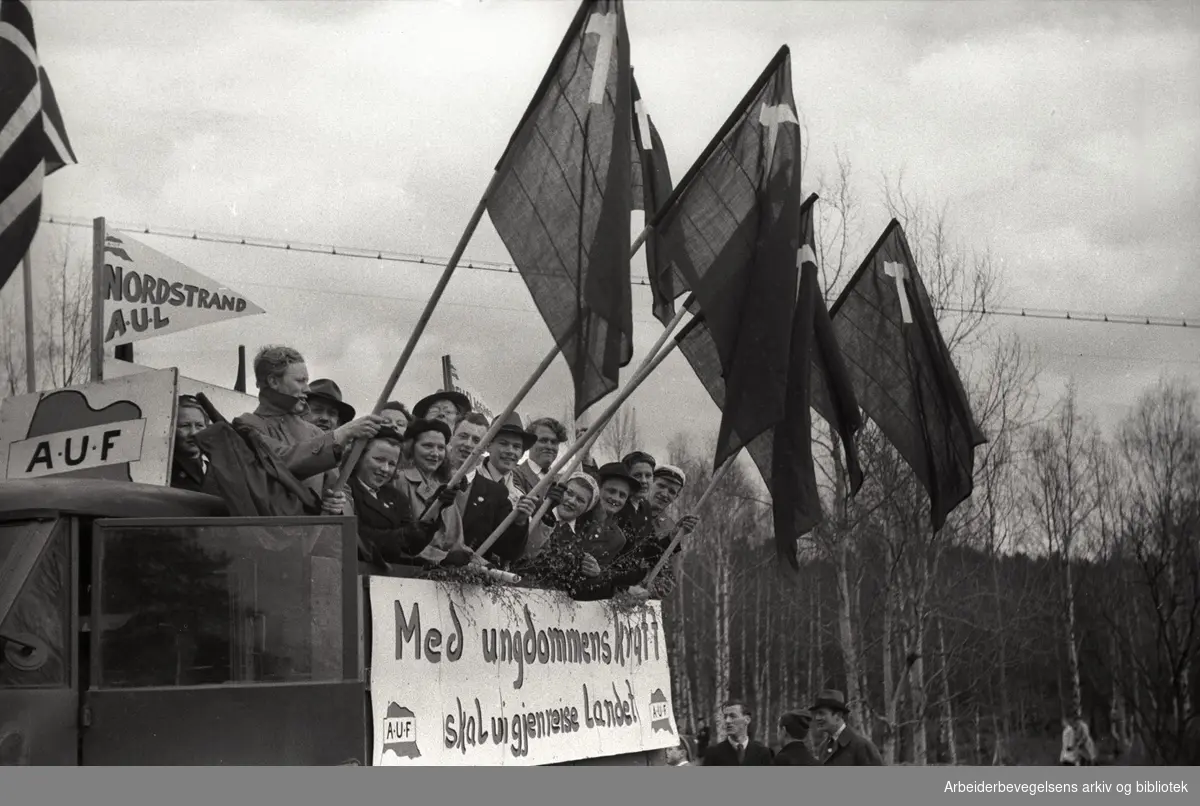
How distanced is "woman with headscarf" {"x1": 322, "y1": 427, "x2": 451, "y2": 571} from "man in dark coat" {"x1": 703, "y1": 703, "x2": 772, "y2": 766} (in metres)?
3.84

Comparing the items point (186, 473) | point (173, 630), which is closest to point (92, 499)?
point (173, 630)

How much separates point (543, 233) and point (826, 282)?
13.6 metres

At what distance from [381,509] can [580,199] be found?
2.23 metres

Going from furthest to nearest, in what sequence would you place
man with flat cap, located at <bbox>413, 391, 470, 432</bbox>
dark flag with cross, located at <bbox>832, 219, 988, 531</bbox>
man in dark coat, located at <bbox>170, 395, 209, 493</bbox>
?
dark flag with cross, located at <bbox>832, 219, 988, 531</bbox> < man with flat cap, located at <bbox>413, 391, 470, 432</bbox> < man in dark coat, located at <bbox>170, 395, 209, 493</bbox>

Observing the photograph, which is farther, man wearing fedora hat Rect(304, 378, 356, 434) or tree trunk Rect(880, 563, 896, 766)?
tree trunk Rect(880, 563, 896, 766)

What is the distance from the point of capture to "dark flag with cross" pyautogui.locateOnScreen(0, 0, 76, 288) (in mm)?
9133

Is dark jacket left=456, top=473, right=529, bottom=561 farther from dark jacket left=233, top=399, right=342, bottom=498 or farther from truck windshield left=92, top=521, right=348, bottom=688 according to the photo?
truck windshield left=92, top=521, right=348, bottom=688

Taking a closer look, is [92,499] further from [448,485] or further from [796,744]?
[796,744]

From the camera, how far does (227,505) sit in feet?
21.4

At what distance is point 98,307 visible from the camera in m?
8.60

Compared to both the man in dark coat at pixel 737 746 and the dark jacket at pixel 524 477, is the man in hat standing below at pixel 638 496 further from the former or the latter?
the man in dark coat at pixel 737 746

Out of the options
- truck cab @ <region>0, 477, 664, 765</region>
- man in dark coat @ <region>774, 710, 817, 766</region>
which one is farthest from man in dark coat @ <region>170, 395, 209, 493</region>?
man in dark coat @ <region>774, 710, 817, 766</region>
